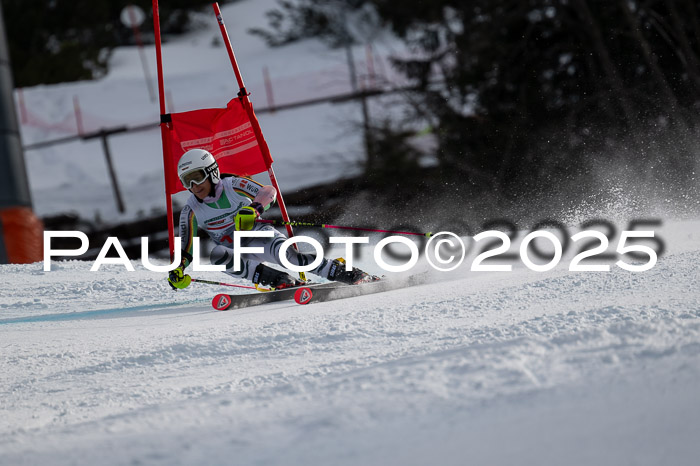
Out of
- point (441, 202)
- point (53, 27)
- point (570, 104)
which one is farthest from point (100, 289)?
point (53, 27)

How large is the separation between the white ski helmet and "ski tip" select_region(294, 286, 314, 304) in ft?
3.70

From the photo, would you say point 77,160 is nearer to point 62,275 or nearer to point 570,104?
point 570,104

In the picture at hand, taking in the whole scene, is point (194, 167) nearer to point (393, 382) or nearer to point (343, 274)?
point (343, 274)

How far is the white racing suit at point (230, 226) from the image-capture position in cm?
601

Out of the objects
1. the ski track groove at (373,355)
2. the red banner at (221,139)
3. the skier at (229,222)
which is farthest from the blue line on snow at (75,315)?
the ski track groove at (373,355)

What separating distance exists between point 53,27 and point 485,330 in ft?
95.3

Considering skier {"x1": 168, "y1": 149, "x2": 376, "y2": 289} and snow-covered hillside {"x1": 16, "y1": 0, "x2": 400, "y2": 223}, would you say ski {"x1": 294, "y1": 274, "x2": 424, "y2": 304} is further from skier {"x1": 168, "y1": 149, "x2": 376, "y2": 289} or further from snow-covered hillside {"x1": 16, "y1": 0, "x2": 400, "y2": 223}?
snow-covered hillside {"x1": 16, "y1": 0, "x2": 400, "y2": 223}

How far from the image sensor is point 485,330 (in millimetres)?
3779

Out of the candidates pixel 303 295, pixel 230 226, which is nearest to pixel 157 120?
pixel 230 226

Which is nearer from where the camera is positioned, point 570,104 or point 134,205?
point 570,104

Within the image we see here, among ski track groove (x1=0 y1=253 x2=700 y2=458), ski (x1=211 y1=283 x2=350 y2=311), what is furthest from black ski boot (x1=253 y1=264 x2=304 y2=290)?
ski track groove (x1=0 y1=253 x2=700 y2=458)

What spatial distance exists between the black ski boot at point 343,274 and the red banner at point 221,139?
3.65 ft

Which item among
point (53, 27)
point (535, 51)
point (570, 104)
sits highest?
point (53, 27)

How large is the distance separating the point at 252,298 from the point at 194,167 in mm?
1089
